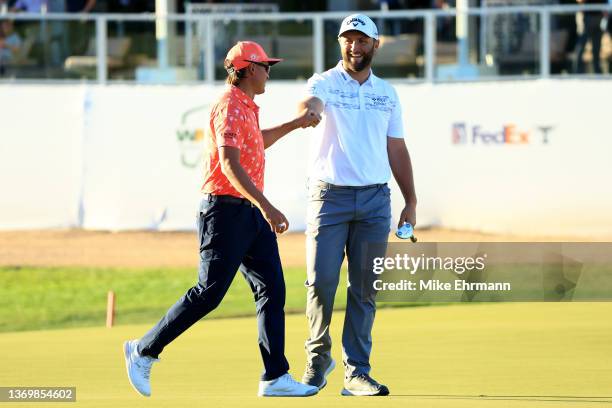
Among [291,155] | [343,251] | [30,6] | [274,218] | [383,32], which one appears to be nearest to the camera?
[274,218]

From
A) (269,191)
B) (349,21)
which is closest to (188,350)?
(349,21)

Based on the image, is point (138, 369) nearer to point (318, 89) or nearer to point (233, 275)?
point (233, 275)

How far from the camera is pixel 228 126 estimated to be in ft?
23.6

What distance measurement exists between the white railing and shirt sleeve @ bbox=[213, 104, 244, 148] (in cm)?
1145

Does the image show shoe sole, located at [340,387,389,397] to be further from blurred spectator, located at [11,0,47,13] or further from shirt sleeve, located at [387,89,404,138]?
blurred spectator, located at [11,0,47,13]

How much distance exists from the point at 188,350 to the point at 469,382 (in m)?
2.42

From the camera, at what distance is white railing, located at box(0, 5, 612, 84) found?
60.5 feet

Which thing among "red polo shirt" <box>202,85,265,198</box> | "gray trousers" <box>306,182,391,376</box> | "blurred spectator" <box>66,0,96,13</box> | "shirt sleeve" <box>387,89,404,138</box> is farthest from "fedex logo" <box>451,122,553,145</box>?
"red polo shirt" <box>202,85,265,198</box>

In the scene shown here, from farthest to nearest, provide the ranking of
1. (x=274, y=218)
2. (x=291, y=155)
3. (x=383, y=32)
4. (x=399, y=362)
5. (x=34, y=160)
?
(x=34, y=160), (x=291, y=155), (x=383, y=32), (x=399, y=362), (x=274, y=218)

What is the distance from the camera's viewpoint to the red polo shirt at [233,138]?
284 inches

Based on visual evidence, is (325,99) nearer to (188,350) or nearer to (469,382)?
(469,382)

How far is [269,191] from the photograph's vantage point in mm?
18766

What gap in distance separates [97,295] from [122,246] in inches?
134

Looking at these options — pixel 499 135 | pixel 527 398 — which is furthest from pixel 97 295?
pixel 527 398
